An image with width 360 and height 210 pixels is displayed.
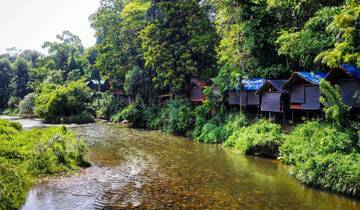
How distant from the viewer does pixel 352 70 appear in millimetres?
21172

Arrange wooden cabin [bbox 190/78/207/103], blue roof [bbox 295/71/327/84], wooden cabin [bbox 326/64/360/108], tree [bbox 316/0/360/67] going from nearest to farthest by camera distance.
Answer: tree [bbox 316/0/360/67], wooden cabin [bbox 326/64/360/108], blue roof [bbox 295/71/327/84], wooden cabin [bbox 190/78/207/103]

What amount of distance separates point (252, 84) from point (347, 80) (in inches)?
468

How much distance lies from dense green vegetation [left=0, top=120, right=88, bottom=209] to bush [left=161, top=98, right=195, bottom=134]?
17163 mm

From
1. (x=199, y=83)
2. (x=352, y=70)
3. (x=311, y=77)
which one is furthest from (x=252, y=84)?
(x=352, y=70)

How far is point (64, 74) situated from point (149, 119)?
136 ft

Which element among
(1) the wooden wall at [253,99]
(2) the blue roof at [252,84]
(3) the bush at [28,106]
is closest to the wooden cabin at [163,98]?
(2) the blue roof at [252,84]

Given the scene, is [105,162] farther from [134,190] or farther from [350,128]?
[350,128]

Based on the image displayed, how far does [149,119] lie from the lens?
158ft

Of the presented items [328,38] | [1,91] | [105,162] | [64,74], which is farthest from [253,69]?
[1,91]

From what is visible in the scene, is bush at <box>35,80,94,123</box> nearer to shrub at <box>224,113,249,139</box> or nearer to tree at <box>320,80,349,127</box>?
shrub at <box>224,113,249,139</box>

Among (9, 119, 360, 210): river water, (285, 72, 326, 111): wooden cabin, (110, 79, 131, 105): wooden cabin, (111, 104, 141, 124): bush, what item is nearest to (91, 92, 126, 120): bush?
(110, 79, 131, 105): wooden cabin

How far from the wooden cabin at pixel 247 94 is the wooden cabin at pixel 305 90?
4339 mm

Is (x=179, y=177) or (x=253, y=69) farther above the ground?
(x=253, y=69)

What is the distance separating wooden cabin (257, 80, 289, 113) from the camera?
28.8 metres
